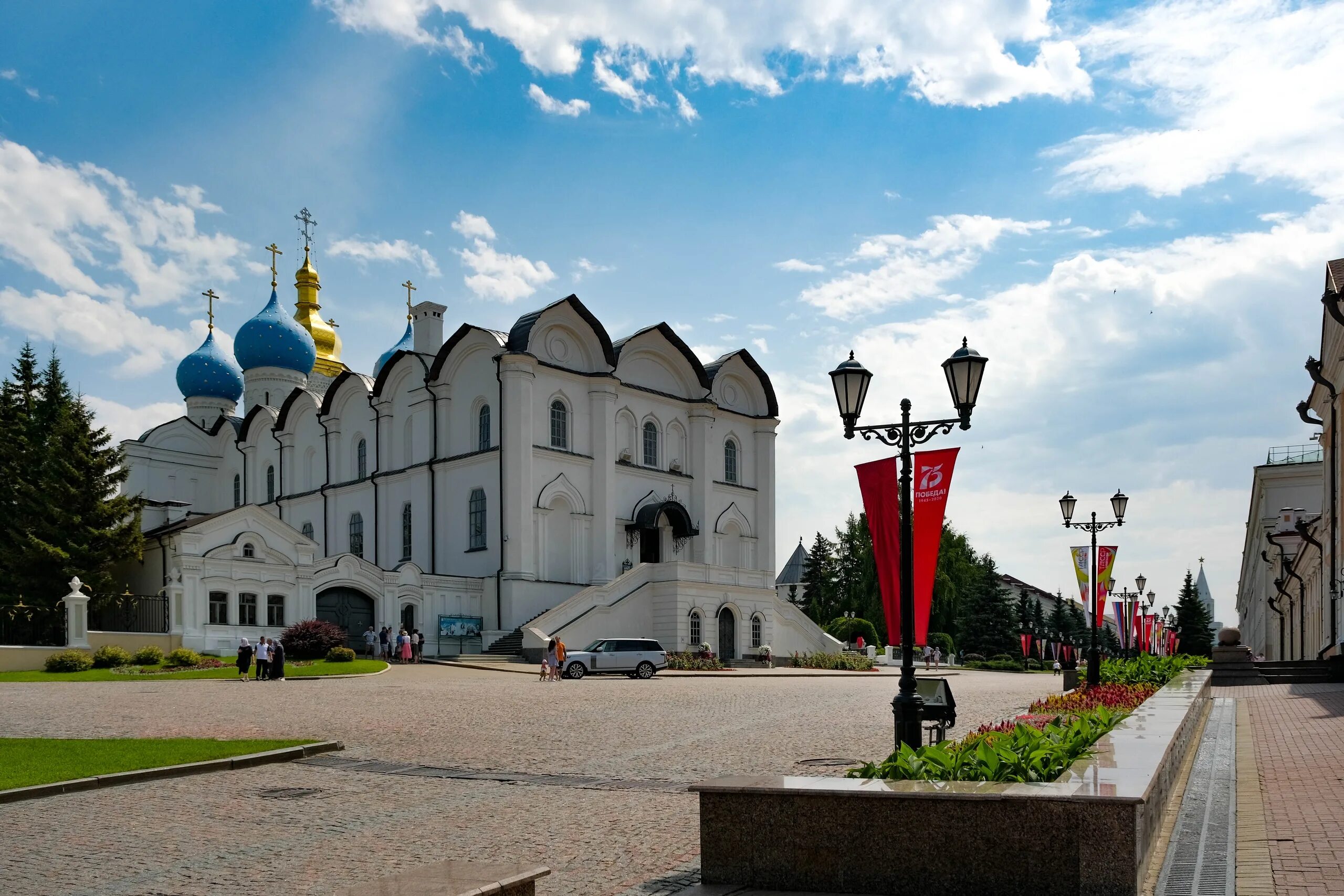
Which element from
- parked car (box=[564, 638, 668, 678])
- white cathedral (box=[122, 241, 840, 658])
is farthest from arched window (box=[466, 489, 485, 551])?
parked car (box=[564, 638, 668, 678])

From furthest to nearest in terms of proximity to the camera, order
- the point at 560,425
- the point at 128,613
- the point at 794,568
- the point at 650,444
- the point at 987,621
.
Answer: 1. the point at 794,568
2. the point at 987,621
3. the point at 650,444
4. the point at 560,425
5. the point at 128,613

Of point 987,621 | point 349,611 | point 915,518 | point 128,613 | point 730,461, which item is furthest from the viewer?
point 987,621

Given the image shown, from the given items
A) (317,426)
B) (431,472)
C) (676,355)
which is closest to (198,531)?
(431,472)

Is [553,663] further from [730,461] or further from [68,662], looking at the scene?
[730,461]

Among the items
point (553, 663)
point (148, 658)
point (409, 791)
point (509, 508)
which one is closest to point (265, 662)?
point (148, 658)

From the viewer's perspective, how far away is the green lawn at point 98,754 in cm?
1214

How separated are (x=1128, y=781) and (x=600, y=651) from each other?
29.2 m

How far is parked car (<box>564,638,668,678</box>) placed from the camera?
34781 mm

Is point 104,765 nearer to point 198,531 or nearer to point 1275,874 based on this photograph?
point 1275,874

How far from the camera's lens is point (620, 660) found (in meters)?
35.0

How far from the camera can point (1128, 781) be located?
6.84 m

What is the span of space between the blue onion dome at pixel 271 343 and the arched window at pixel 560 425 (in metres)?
22.8

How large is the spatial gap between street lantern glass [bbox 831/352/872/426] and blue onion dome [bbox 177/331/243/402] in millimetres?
61461

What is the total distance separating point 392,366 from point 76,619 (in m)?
19.8
